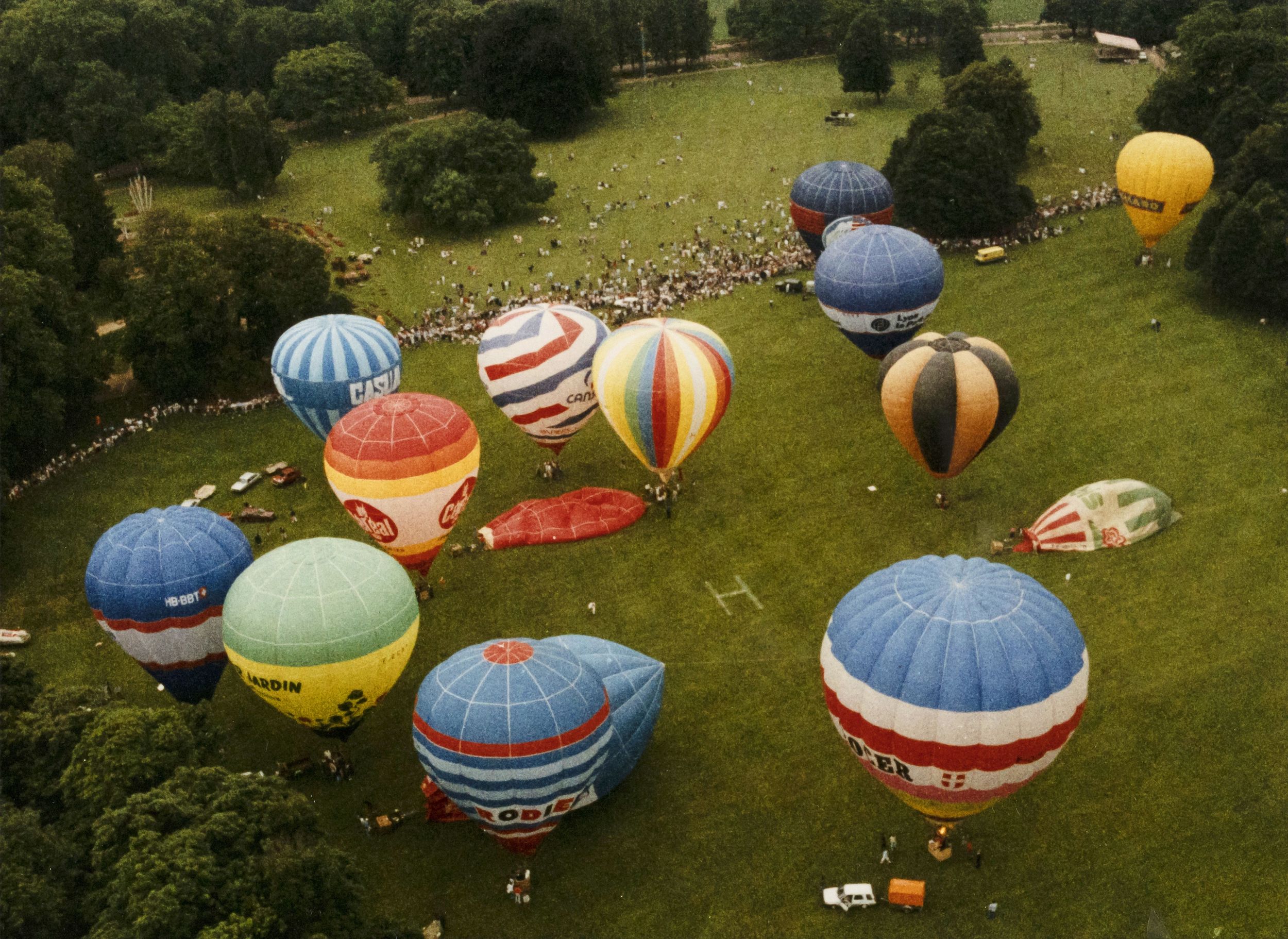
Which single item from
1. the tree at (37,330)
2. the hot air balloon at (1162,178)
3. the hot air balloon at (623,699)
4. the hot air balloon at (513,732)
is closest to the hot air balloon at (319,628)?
the hot air balloon at (513,732)

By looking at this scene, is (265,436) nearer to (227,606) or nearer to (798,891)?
(227,606)

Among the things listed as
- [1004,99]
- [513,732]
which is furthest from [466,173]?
[513,732]

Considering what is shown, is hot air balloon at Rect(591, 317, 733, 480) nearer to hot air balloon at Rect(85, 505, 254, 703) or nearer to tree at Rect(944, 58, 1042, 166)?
hot air balloon at Rect(85, 505, 254, 703)

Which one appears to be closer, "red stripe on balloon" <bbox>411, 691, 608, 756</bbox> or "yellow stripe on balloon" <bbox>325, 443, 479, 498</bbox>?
"red stripe on balloon" <bbox>411, 691, 608, 756</bbox>

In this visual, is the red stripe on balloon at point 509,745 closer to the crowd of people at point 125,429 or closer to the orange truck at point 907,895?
the orange truck at point 907,895

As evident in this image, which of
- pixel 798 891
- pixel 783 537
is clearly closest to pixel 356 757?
pixel 798 891

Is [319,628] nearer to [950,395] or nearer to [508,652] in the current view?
[508,652]

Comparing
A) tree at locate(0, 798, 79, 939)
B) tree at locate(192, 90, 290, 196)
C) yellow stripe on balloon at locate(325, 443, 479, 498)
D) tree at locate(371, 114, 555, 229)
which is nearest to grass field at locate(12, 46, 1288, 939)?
yellow stripe on balloon at locate(325, 443, 479, 498)
